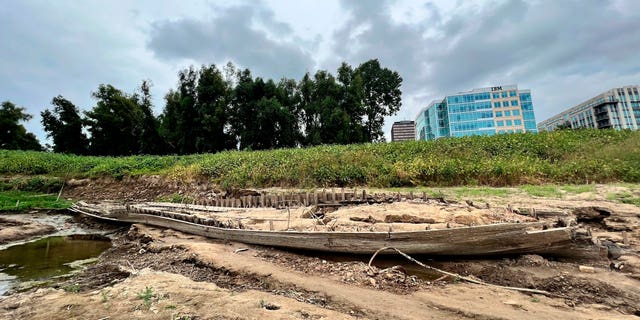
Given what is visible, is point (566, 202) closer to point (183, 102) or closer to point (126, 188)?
point (126, 188)

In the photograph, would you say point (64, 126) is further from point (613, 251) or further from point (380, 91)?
point (613, 251)

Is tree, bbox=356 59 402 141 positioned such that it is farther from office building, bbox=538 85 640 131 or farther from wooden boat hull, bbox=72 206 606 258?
office building, bbox=538 85 640 131

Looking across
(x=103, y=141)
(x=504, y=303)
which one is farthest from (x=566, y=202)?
(x=103, y=141)

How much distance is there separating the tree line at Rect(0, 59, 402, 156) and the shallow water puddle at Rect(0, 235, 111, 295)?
18.4 metres

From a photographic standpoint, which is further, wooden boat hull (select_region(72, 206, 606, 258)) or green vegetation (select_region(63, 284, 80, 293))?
green vegetation (select_region(63, 284, 80, 293))

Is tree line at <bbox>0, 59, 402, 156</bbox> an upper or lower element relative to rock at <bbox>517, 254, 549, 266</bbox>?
upper

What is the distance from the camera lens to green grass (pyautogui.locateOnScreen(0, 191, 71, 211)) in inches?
494

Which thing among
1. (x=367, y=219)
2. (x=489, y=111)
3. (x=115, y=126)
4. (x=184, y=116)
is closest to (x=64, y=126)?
(x=115, y=126)

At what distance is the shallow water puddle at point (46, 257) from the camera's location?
18.1 ft

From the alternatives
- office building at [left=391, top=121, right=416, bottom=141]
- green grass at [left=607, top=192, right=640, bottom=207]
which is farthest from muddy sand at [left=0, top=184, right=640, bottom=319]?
office building at [left=391, top=121, right=416, bottom=141]

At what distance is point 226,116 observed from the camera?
28.7 m

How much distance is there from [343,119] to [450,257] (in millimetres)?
24683

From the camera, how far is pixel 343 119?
28391 millimetres

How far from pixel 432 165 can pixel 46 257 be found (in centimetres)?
1213
